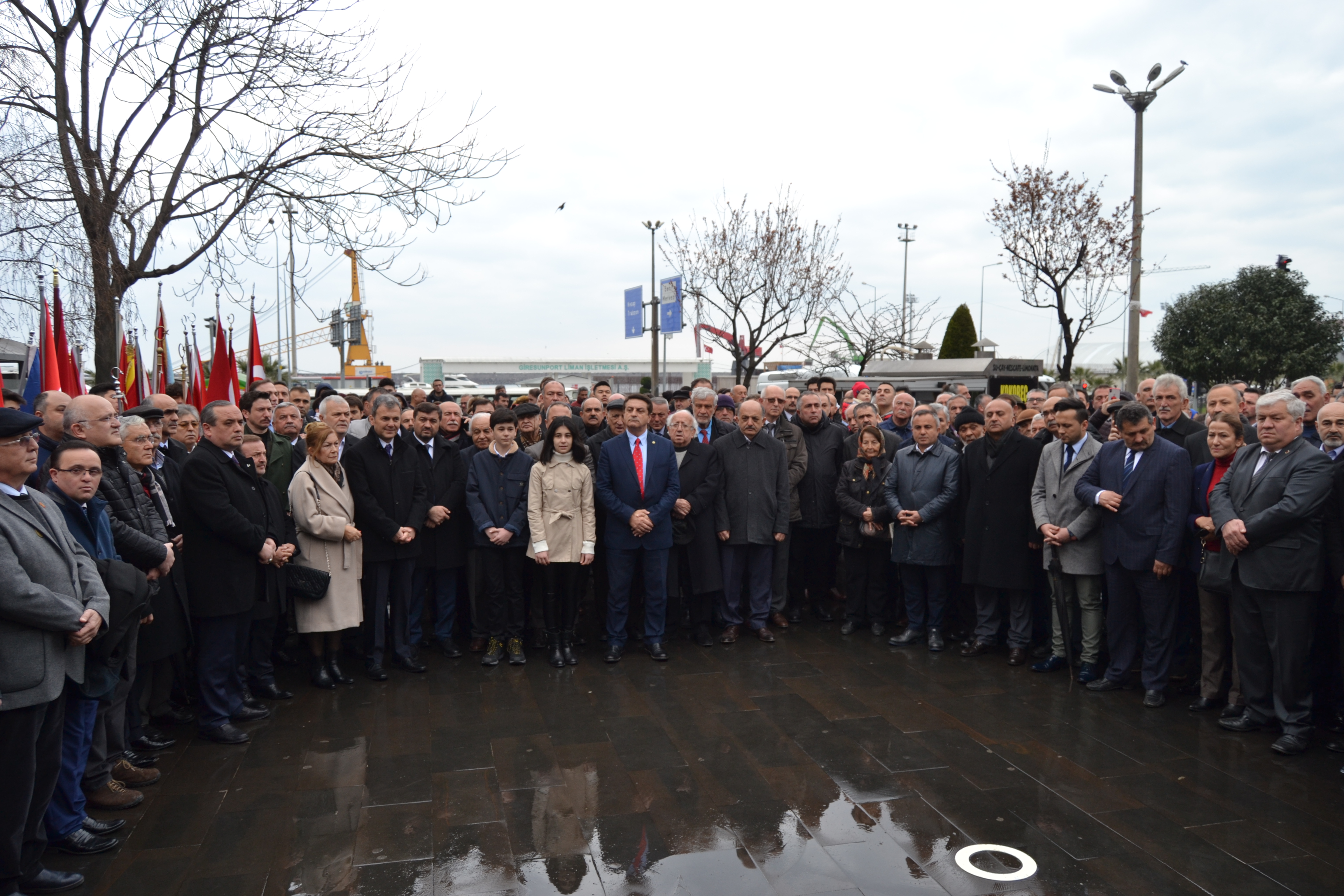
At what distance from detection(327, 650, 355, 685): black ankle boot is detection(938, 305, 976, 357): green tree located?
2983cm

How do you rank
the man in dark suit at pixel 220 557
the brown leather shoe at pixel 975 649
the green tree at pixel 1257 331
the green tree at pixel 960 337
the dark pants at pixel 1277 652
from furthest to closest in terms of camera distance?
1. the green tree at pixel 960 337
2. the green tree at pixel 1257 331
3. the brown leather shoe at pixel 975 649
4. the man in dark suit at pixel 220 557
5. the dark pants at pixel 1277 652

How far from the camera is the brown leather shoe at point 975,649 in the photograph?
6.86 m

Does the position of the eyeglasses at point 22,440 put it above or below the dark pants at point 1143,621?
above

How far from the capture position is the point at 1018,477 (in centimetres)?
663

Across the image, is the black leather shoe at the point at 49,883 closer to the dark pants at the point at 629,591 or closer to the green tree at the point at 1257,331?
the dark pants at the point at 629,591

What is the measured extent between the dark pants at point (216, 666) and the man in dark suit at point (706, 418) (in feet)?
13.3

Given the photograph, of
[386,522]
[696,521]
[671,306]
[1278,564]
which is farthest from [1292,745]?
[671,306]

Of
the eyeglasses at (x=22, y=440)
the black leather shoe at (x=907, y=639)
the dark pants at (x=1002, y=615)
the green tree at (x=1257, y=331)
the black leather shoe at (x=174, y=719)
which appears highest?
the green tree at (x=1257, y=331)

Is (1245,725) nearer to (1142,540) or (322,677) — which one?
(1142,540)

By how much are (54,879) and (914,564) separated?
5931 millimetres

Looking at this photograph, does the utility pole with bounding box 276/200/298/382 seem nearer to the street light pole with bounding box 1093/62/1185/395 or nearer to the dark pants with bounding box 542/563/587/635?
the dark pants with bounding box 542/563/587/635

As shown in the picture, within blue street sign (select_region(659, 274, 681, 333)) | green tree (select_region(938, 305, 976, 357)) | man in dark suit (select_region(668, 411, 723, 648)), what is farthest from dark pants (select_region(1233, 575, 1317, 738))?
green tree (select_region(938, 305, 976, 357))

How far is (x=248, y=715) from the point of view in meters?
5.37

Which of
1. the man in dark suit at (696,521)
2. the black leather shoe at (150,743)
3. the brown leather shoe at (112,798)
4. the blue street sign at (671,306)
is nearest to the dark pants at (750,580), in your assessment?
the man in dark suit at (696,521)
